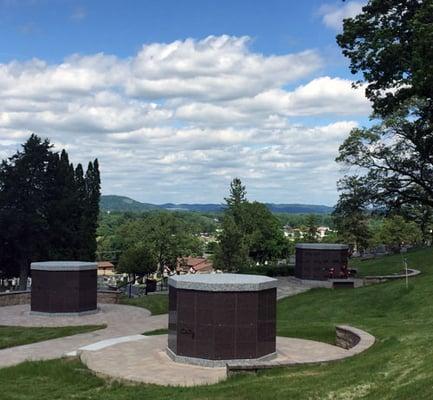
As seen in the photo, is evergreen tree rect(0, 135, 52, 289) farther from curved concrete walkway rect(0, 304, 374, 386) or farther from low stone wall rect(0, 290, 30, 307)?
curved concrete walkway rect(0, 304, 374, 386)

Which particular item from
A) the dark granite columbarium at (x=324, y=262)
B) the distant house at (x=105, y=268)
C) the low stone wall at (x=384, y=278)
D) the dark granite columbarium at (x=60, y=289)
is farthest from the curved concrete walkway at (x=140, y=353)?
the distant house at (x=105, y=268)

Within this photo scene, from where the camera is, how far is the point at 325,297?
26.0m

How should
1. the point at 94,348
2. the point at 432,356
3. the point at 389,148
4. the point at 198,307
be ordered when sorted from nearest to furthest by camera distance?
the point at 432,356
the point at 198,307
the point at 94,348
the point at 389,148

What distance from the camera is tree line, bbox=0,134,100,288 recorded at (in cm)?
4225

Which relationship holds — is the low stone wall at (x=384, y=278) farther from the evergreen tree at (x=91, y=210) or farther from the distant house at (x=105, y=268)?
the distant house at (x=105, y=268)

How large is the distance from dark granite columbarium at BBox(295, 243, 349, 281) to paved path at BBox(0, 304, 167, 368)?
1222 centimetres

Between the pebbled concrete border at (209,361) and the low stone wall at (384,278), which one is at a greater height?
the low stone wall at (384,278)

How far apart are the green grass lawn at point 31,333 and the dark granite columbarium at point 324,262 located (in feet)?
54.2

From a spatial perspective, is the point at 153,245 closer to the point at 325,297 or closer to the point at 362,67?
the point at 325,297

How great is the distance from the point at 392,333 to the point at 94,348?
314 inches

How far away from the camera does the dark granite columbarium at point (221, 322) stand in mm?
13781

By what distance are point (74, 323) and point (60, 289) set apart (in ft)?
7.40

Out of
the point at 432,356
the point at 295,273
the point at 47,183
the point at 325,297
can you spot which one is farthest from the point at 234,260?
the point at 432,356

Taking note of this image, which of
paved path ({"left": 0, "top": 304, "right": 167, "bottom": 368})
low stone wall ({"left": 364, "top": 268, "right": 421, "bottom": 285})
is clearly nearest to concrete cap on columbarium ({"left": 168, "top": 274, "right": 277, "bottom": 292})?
paved path ({"left": 0, "top": 304, "right": 167, "bottom": 368})
